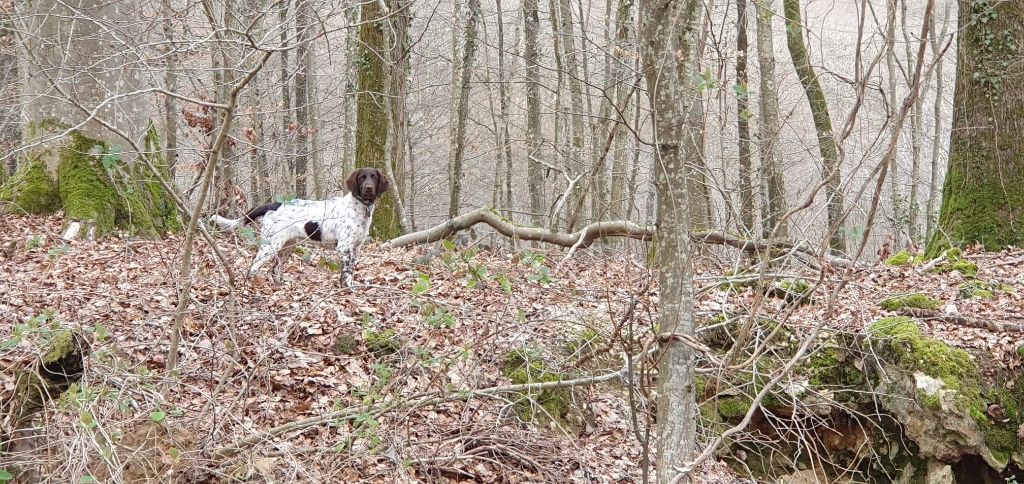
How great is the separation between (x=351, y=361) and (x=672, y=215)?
10.7 ft

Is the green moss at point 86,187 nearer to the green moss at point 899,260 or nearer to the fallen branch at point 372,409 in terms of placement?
the fallen branch at point 372,409

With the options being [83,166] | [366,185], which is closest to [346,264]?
[366,185]

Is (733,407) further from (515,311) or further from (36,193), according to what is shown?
(36,193)

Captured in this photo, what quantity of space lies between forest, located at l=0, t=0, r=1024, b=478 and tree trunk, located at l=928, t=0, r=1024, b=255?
0.03 m

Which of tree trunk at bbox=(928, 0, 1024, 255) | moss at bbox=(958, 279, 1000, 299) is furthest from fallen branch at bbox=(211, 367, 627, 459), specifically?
tree trunk at bbox=(928, 0, 1024, 255)

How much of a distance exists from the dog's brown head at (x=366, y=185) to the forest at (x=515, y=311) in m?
0.03

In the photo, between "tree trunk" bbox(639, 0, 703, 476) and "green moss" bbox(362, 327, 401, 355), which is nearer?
"tree trunk" bbox(639, 0, 703, 476)

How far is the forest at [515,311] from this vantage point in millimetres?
3631

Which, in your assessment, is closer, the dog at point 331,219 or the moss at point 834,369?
the moss at point 834,369

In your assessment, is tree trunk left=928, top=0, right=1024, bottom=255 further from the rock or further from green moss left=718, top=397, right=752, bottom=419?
green moss left=718, top=397, right=752, bottom=419

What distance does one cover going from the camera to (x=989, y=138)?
853 cm

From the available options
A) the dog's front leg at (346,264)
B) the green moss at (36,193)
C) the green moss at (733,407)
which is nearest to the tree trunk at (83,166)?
the green moss at (36,193)

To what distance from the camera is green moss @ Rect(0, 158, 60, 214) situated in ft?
27.8

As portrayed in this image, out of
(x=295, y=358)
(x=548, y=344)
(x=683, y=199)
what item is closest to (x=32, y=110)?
(x=295, y=358)
